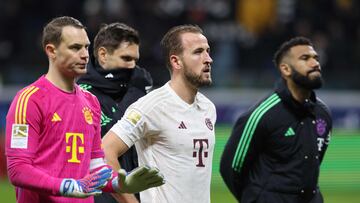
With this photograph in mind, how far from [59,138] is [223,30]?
13810 mm

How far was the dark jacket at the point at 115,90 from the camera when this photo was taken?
6.89m

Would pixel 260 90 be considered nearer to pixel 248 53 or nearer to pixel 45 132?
pixel 248 53

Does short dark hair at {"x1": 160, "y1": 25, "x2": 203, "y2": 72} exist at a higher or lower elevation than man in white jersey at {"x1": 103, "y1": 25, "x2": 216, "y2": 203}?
higher

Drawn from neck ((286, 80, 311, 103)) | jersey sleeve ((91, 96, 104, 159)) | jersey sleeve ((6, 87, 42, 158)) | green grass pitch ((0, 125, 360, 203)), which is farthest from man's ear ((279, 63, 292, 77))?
green grass pitch ((0, 125, 360, 203))

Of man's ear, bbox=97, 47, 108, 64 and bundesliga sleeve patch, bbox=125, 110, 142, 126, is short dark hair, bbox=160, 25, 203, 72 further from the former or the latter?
man's ear, bbox=97, 47, 108, 64

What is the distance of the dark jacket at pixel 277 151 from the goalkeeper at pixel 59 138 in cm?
221

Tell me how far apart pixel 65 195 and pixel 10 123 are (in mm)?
517

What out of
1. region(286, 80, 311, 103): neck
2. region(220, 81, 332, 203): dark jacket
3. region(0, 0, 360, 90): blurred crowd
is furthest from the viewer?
region(0, 0, 360, 90): blurred crowd

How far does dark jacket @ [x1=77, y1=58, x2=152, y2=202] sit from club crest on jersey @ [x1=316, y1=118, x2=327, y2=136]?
5.04 feet

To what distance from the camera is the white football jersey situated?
6.02 metres

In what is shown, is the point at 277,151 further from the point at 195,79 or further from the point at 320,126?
the point at 195,79

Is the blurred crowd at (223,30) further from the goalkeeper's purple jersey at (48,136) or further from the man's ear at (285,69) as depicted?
the goalkeeper's purple jersey at (48,136)

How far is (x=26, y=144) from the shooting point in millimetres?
5164

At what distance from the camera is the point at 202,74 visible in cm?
619
